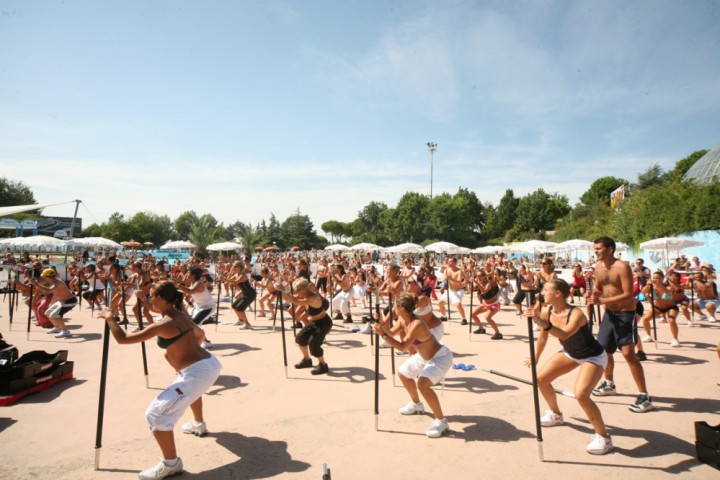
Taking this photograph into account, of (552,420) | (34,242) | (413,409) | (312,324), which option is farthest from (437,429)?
(34,242)

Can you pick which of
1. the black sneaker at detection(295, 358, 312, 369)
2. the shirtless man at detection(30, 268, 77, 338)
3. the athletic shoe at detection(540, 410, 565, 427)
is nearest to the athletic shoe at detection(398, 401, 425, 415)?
the athletic shoe at detection(540, 410, 565, 427)

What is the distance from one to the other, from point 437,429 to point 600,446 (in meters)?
1.76

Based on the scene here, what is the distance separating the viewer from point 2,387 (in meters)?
5.71

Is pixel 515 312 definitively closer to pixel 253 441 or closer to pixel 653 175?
pixel 253 441

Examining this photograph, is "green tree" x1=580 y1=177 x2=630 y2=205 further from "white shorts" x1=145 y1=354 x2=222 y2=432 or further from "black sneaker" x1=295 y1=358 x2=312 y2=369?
"white shorts" x1=145 y1=354 x2=222 y2=432

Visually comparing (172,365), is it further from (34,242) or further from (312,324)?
(34,242)

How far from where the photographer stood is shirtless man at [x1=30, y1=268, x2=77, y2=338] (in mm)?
9844

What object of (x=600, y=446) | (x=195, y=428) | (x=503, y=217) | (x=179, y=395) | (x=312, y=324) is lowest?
(x=195, y=428)

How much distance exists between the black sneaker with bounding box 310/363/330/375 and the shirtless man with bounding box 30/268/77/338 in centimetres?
728

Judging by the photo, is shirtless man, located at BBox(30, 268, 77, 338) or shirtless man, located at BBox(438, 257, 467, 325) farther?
shirtless man, located at BBox(438, 257, 467, 325)

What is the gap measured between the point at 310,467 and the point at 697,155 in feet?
283

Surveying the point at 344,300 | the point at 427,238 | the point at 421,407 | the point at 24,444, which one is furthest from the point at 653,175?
the point at 24,444

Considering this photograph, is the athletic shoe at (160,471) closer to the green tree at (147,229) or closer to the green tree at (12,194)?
the green tree at (12,194)

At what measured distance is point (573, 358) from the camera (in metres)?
4.51
